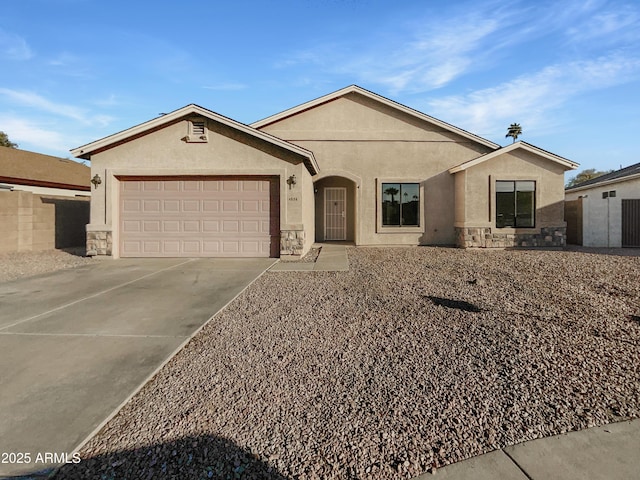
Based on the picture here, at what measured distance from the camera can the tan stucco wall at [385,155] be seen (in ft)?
48.8

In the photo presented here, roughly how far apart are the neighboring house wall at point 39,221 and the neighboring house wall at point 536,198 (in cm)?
1723

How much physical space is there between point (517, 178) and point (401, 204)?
15.1 ft

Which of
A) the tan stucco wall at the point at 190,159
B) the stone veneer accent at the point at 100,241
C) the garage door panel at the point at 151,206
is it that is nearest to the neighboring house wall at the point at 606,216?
the tan stucco wall at the point at 190,159

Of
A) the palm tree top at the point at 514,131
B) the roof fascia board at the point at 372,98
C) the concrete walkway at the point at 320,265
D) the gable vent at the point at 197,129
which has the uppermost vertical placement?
the palm tree top at the point at 514,131

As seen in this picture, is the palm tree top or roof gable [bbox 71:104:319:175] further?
the palm tree top

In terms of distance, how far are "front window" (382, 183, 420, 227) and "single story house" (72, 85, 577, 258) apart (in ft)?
0.14

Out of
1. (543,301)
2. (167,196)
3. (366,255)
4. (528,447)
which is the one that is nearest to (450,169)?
(366,255)

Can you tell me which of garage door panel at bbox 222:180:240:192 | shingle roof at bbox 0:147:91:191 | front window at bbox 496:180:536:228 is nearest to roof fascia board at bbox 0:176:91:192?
shingle roof at bbox 0:147:91:191

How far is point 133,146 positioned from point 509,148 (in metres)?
13.8

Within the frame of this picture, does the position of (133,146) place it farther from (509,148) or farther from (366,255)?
(509,148)

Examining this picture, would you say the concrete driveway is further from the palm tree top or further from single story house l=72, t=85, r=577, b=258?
the palm tree top

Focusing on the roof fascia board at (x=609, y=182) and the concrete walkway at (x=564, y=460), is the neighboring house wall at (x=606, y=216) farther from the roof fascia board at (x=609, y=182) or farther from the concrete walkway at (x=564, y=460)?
the concrete walkway at (x=564, y=460)

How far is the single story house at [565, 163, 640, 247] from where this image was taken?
45.0 feet

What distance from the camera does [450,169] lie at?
575 inches
